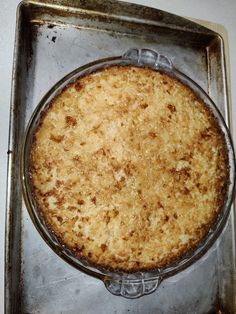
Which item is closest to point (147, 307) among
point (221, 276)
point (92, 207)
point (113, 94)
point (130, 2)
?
point (221, 276)

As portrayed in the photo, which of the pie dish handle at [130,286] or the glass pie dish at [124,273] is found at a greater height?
the glass pie dish at [124,273]

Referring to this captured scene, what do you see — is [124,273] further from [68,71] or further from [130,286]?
[68,71]

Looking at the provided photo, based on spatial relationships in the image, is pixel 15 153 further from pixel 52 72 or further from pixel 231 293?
pixel 231 293

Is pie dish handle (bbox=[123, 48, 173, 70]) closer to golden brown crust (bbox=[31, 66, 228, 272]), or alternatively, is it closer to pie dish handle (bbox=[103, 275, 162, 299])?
golden brown crust (bbox=[31, 66, 228, 272])

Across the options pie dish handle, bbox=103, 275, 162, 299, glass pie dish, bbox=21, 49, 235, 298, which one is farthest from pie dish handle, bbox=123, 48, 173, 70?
pie dish handle, bbox=103, 275, 162, 299

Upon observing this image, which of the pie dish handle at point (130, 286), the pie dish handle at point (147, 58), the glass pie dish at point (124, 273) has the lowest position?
the pie dish handle at point (130, 286)

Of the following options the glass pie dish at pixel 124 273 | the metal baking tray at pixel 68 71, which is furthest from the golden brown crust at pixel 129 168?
the metal baking tray at pixel 68 71

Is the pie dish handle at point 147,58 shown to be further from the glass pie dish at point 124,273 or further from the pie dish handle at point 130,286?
the pie dish handle at point 130,286
